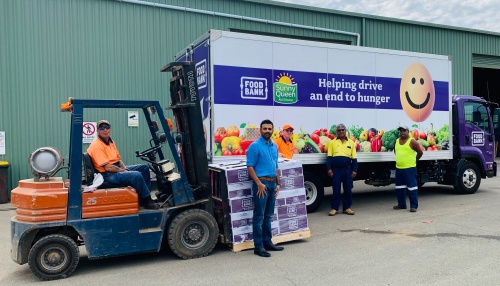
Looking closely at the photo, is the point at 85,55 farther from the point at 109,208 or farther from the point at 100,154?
the point at 109,208

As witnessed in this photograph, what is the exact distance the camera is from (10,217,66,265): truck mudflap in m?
4.96

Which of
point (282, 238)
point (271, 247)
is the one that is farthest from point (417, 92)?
point (271, 247)

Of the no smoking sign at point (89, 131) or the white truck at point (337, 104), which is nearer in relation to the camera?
the white truck at point (337, 104)

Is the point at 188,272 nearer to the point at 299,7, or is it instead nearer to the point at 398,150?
the point at 398,150

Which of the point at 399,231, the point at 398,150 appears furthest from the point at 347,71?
the point at 399,231

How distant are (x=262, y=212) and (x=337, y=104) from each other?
13.0ft

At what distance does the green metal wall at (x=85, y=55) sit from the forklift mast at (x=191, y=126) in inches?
275

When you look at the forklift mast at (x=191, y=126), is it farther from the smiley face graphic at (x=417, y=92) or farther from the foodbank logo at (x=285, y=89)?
the smiley face graphic at (x=417, y=92)

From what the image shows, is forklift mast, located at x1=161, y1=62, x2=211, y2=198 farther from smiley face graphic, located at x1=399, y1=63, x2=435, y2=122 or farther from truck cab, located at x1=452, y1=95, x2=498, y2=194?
truck cab, located at x1=452, y1=95, x2=498, y2=194

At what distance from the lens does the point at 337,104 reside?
8.87 meters

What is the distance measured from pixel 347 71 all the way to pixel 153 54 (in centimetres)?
674

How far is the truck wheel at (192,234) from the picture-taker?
5.64 m

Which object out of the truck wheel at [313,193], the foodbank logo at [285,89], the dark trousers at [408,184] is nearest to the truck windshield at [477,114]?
the dark trousers at [408,184]

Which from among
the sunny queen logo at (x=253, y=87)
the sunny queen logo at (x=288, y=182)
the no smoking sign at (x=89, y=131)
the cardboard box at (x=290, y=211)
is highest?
the sunny queen logo at (x=253, y=87)
